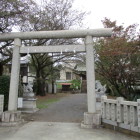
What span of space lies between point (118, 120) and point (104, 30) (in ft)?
13.1

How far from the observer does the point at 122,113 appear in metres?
6.71

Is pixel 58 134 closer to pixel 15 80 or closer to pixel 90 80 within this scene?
pixel 90 80

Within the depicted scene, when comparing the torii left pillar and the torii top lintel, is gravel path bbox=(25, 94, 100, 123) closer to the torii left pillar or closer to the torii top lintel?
the torii left pillar

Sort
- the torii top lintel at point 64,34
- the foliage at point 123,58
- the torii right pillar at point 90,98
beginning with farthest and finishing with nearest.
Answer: the foliage at point 123,58, the torii top lintel at point 64,34, the torii right pillar at point 90,98

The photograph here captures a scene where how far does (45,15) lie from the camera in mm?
14078

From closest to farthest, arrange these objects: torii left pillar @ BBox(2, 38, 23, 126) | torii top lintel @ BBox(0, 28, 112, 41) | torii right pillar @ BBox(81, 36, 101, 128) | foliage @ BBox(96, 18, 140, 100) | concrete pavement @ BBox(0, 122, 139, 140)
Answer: concrete pavement @ BBox(0, 122, 139, 140) < torii right pillar @ BBox(81, 36, 101, 128) < torii left pillar @ BBox(2, 38, 23, 126) < torii top lintel @ BBox(0, 28, 112, 41) < foliage @ BBox(96, 18, 140, 100)

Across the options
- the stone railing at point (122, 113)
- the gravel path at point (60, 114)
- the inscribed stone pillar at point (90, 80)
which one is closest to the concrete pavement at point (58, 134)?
the stone railing at point (122, 113)

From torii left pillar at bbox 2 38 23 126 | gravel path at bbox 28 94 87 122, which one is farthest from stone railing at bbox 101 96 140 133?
torii left pillar at bbox 2 38 23 126

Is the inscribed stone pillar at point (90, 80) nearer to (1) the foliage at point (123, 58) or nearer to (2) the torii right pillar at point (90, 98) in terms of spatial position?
(2) the torii right pillar at point (90, 98)

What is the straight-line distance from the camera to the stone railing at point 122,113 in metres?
6.05

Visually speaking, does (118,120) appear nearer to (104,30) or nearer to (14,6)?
(104,30)

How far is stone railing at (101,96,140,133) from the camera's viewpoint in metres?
6.05

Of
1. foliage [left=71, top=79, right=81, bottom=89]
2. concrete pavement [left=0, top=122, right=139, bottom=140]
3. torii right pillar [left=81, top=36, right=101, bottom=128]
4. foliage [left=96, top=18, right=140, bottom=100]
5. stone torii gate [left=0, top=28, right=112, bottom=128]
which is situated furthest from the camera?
foliage [left=71, top=79, right=81, bottom=89]

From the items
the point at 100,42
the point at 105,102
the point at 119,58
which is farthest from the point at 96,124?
the point at 100,42
